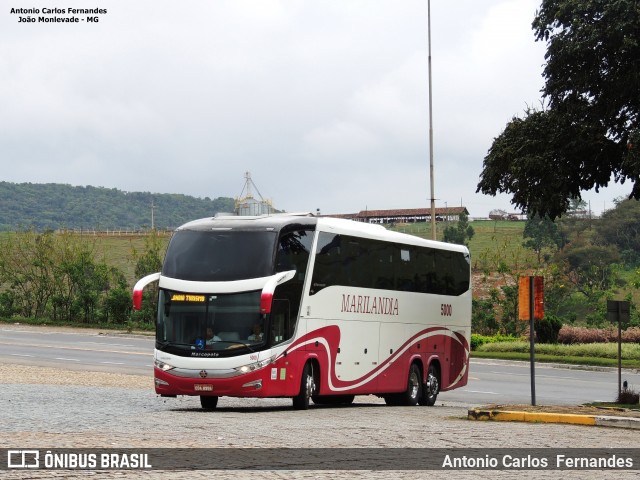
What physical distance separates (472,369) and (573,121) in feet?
59.7

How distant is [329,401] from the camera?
27.4m

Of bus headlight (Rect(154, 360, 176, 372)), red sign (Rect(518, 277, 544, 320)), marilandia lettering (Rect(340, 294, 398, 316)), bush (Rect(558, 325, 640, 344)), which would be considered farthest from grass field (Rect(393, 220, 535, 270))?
bus headlight (Rect(154, 360, 176, 372))

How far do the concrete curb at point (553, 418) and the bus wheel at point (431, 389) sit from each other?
23.2 ft

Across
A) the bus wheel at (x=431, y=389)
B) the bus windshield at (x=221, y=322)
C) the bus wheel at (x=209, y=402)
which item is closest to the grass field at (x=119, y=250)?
the bus wheel at (x=431, y=389)

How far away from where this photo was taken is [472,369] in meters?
43.8

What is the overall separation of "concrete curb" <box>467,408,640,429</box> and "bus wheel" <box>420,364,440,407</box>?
7072 millimetres

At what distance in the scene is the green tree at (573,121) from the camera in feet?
84.3

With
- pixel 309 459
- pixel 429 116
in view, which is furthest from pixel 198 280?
pixel 429 116

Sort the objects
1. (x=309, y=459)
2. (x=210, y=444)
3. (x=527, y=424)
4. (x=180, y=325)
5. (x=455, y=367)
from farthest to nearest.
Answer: (x=455, y=367)
(x=180, y=325)
(x=527, y=424)
(x=210, y=444)
(x=309, y=459)

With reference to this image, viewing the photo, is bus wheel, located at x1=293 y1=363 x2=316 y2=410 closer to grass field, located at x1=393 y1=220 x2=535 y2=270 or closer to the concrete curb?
the concrete curb

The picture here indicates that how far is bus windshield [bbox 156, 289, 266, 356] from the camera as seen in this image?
22.4 meters

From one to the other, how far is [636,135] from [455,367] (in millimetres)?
8733

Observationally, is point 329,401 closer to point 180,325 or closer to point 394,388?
point 394,388

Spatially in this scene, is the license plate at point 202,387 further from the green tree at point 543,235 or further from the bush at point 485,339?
the green tree at point 543,235
